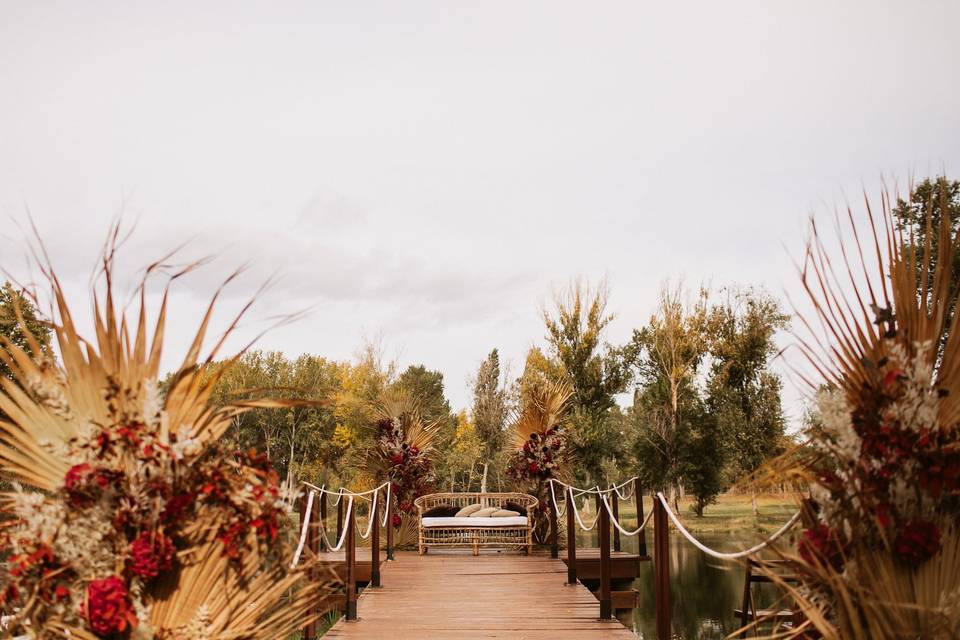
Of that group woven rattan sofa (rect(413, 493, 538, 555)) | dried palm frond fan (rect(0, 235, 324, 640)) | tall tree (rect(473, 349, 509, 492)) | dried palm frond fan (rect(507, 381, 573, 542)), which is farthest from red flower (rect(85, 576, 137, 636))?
tall tree (rect(473, 349, 509, 492))

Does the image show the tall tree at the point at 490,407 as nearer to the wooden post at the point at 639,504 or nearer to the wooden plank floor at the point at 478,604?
the wooden post at the point at 639,504

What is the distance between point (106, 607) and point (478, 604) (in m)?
5.69

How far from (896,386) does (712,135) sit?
10.00 metres

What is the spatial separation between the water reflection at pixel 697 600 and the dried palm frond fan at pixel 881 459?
835 cm

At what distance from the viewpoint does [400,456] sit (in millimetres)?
12570

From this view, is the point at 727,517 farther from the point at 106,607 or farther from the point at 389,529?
the point at 106,607

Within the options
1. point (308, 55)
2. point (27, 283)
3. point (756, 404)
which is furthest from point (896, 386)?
point (756, 404)

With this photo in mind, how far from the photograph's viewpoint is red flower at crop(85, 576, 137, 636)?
2502 mm

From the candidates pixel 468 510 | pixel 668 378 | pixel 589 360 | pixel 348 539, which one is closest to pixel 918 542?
pixel 348 539

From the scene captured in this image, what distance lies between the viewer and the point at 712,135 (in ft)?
39.5

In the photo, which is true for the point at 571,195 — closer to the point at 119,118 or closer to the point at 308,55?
the point at 308,55

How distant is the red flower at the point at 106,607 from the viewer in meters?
2.50

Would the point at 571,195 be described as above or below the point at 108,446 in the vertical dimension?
above

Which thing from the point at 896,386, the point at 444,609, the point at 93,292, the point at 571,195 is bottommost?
the point at 444,609
